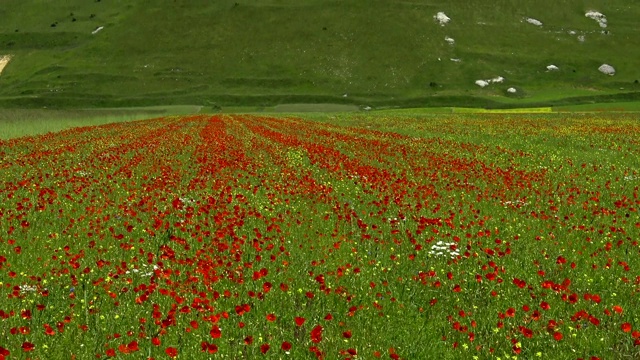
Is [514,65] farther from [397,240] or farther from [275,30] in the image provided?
[397,240]

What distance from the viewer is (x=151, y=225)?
10.8 m

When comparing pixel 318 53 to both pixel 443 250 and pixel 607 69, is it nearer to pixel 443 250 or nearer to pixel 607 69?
pixel 607 69

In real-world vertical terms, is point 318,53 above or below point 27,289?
below

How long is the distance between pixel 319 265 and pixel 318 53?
15754 centimetres

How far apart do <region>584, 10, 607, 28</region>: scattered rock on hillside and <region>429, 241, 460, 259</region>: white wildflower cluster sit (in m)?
199

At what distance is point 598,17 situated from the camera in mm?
179125

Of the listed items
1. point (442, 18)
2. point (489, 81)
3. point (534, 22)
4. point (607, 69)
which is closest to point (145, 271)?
point (489, 81)

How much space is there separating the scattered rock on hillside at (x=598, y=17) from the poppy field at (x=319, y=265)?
188570mm

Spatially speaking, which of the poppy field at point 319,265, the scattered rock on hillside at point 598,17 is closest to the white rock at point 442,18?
the scattered rock on hillside at point 598,17

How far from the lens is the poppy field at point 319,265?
19.0 feet

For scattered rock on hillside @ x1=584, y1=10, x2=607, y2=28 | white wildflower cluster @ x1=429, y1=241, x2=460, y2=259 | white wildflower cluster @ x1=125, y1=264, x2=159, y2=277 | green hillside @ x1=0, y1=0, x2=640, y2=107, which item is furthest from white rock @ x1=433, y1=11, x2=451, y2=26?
white wildflower cluster @ x1=125, y1=264, x2=159, y2=277

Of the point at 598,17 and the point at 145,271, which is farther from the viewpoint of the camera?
the point at 598,17

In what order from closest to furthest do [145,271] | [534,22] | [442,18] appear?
1. [145,271]
2. [442,18]
3. [534,22]

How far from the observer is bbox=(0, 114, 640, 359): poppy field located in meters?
5.80
